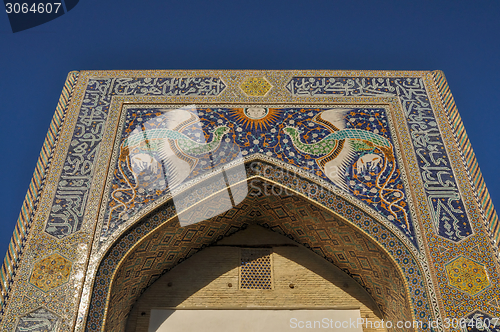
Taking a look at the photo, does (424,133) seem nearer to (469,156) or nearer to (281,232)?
(469,156)

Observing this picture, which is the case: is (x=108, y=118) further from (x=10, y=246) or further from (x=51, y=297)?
(x=51, y=297)

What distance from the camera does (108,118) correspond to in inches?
201

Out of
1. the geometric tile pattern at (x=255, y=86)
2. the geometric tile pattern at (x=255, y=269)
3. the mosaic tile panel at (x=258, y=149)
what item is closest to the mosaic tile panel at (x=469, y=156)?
the mosaic tile panel at (x=258, y=149)

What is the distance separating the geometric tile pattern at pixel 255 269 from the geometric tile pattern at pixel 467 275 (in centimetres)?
181

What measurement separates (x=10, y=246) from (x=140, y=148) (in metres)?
1.53

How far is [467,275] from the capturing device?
156 inches

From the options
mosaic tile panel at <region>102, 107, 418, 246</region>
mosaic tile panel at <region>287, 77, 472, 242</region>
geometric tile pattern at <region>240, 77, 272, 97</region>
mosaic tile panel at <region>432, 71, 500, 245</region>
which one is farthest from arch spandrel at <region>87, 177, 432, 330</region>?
geometric tile pattern at <region>240, 77, 272, 97</region>

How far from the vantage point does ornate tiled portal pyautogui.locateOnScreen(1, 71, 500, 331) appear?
398 centimetres

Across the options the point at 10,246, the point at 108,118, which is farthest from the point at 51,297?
the point at 108,118

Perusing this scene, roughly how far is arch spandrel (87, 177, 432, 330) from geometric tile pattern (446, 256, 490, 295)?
0.87 feet

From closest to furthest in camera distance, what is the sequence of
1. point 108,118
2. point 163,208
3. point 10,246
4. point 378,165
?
point 10,246, point 163,208, point 378,165, point 108,118

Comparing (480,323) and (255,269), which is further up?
(255,269)

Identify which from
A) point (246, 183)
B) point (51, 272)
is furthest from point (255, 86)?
point (51, 272)

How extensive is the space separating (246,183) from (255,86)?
1.34 m
